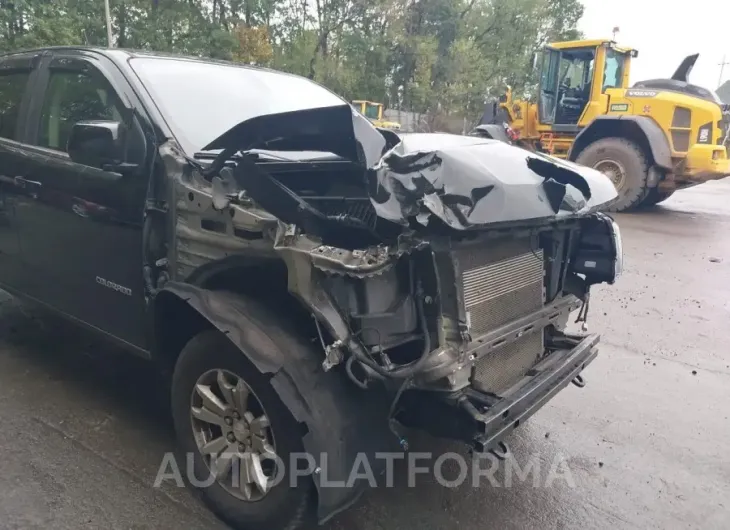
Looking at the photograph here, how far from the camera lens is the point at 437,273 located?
2115 millimetres

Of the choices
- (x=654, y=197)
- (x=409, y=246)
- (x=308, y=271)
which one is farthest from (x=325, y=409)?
(x=654, y=197)

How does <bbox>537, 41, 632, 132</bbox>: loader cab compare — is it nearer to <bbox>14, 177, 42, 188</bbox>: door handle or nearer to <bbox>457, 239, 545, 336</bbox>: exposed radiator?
<bbox>457, 239, 545, 336</bbox>: exposed radiator

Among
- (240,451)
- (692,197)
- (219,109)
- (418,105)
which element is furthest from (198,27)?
(240,451)

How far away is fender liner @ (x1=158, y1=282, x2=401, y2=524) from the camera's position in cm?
204

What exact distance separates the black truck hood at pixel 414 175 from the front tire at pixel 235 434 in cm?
66

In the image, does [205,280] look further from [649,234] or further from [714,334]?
[649,234]

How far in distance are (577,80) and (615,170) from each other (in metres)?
2.66

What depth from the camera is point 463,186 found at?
211 centimetres

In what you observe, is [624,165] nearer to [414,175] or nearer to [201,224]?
[414,175]

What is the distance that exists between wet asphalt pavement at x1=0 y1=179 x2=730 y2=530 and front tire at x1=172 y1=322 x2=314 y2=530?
210mm

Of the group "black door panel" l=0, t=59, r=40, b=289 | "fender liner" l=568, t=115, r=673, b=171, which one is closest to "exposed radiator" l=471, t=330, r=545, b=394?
"black door panel" l=0, t=59, r=40, b=289

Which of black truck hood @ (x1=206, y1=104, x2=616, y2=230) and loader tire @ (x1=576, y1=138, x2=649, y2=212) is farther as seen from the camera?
loader tire @ (x1=576, y1=138, x2=649, y2=212)

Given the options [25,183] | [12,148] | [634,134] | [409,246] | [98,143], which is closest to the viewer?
[409,246]

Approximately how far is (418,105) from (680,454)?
30825 mm
